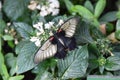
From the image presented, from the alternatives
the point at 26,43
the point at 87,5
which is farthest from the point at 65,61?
the point at 87,5

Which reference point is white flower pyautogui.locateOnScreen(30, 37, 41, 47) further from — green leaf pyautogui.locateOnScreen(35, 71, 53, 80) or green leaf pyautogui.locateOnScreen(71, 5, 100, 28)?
green leaf pyautogui.locateOnScreen(71, 5, 100, 28)

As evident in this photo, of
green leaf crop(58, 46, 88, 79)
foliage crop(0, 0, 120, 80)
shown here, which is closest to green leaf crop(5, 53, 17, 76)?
foliage crop(0, 0, 120, 80)

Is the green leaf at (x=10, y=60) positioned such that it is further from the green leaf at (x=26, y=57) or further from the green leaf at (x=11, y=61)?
the green leaf at (x=26, y=57)

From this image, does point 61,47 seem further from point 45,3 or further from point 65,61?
point 45,3

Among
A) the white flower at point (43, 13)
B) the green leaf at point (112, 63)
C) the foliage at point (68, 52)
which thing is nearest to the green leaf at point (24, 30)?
the foliage at point (68, 52)

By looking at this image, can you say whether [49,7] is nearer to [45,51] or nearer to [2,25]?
[2,25]

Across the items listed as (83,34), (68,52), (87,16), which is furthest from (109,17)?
(68,52)
